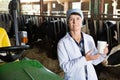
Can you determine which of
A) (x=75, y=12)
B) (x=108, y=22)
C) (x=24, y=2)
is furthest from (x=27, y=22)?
(x=75, y=12)

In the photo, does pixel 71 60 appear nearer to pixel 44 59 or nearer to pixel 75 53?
pixel 75 53

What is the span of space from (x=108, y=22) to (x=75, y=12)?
295 cm

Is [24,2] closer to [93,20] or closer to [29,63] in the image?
[93,20]

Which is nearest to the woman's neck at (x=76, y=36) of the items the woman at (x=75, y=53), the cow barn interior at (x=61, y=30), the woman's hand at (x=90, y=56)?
the woman at (x=75, y=53)

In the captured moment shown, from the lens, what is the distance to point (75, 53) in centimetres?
183

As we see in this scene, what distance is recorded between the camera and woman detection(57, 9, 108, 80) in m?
1.79

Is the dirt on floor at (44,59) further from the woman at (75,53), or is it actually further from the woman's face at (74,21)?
the woman's face at (74,21)

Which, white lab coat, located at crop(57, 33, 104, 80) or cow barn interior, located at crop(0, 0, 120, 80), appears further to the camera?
cow barn interior, located at crop(0, 0, 120, 80)

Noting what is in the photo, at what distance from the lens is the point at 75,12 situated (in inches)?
72.5

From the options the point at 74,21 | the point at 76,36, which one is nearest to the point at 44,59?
the point at 76,36

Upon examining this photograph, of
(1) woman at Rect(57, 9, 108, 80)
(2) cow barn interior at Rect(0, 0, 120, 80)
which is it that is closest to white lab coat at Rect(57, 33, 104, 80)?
(1) woman at Rect(57, 9, 108, 80)

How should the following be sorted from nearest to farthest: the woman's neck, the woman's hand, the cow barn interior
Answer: the woman's hand, the woman's neck, the cow barn interior

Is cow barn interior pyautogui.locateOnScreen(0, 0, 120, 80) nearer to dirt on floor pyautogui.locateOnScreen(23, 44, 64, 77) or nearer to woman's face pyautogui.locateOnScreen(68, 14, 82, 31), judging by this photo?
dirt on floor pyautogui.locateOnScreen(23, 44, 64, 77)

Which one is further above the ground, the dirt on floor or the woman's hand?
the woman's hand
